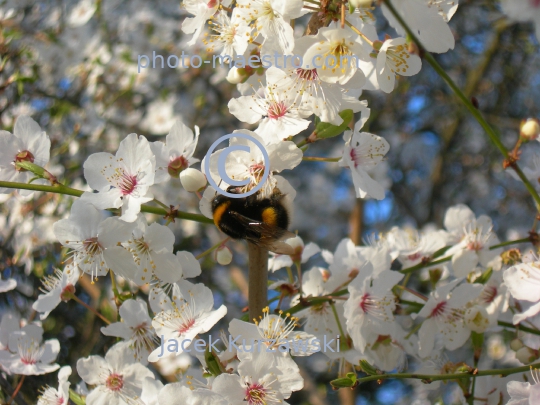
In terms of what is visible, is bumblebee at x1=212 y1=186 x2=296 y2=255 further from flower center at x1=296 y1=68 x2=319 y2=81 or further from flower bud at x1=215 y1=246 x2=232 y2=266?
flower center at x1=296 y1=68 x2=319 y2=81

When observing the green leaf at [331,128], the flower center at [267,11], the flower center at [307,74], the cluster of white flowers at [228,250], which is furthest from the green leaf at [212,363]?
the flower center at [267,11]

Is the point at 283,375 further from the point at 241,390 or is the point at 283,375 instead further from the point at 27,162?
the point at 27,162

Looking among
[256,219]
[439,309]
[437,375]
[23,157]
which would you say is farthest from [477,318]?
[23,157]

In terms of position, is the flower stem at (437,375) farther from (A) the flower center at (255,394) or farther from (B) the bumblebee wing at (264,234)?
(B) the bumblebee wing at (264,234)

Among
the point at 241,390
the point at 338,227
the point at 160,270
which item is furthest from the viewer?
the point at 338,227

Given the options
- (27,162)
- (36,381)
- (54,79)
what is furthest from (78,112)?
(27,162)

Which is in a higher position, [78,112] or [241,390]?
[241,390]
